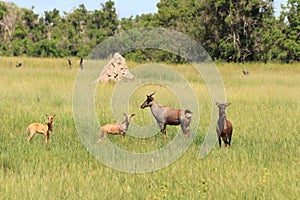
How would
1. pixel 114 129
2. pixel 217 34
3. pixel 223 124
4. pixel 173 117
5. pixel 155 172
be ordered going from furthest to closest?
pixel 217 34 < pixel 173 117 < pixel 114 129 < pixel 223 124 < pixel 155 172

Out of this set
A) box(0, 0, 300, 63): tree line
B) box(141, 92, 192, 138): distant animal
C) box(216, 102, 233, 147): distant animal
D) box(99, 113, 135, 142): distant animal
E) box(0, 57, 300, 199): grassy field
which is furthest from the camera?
box(0, 0, 300, 63): tree line

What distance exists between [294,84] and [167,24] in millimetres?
21492

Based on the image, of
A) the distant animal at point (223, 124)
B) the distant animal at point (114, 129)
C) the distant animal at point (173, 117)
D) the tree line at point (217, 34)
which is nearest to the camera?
the distant animal at point (223, 124)

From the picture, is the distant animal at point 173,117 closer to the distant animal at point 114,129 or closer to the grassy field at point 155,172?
the grassy field at point 155,172

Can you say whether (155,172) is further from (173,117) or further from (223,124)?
(173,117)

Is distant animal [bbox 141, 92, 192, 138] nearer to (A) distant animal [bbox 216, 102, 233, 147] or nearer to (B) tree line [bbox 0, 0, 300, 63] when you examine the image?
(A) distant animal [bbox 216, 102, 233, 147]

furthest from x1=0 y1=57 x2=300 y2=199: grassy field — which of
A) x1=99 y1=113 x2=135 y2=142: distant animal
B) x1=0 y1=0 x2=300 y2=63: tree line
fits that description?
x1=0 y1=0 x2=300 y2=63: tree line

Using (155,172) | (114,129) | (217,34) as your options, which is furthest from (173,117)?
(217,34)

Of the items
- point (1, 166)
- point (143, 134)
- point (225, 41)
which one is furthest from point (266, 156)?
point (225, 41)

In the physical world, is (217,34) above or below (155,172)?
above

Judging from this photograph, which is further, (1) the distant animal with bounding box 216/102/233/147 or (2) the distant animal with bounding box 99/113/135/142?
(2) the distant animal with bounding box 99/113/135/142

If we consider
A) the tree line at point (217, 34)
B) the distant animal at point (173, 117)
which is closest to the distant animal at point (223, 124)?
the distant animal at point (173, 117)

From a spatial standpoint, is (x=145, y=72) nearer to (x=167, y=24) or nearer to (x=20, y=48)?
(x=167, y=24)

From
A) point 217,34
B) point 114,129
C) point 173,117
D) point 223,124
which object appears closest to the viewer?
point 223,124
